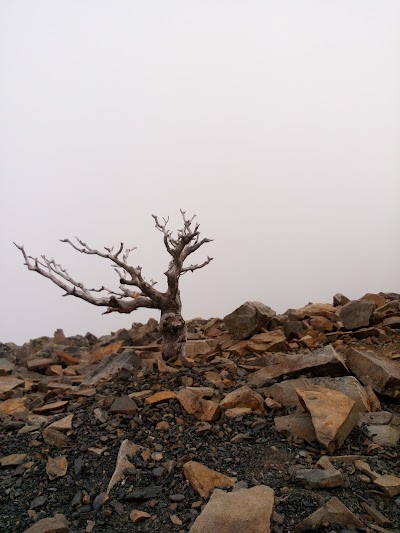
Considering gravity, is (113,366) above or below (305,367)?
above

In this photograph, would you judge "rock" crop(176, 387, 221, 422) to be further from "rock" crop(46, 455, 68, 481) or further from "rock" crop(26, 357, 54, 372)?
"rock" crop(26, 357, 54, 372)

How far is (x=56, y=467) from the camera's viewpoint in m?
5.80

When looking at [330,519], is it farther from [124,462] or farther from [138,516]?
[124,462]

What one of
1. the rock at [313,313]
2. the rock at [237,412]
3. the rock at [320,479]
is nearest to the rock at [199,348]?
the rock at [313,313]

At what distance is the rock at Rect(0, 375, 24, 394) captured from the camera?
29.7 feet

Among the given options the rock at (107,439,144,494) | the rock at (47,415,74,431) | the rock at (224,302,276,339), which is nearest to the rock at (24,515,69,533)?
the rock at (107,439,144,494)

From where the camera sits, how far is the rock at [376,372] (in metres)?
7.06

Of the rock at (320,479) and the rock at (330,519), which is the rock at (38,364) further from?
the rock at (330,519)

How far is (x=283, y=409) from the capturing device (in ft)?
22.4

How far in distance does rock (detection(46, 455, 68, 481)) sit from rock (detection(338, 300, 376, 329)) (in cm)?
721

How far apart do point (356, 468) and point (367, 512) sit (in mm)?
712

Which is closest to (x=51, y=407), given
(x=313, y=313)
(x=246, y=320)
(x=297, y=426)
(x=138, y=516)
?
(x=138, y=516)

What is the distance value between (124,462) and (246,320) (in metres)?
5.58

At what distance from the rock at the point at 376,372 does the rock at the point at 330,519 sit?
3203 mm
